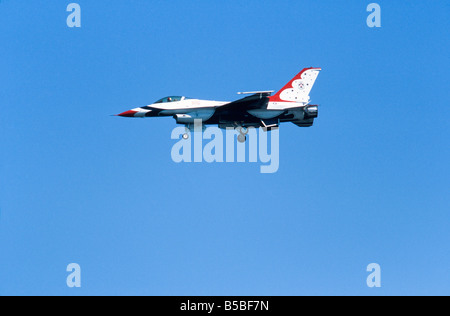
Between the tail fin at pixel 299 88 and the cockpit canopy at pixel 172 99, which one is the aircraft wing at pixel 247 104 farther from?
the cockpit canopy at pixel 172 99

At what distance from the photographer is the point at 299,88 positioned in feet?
136

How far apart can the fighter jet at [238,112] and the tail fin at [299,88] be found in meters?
0.07

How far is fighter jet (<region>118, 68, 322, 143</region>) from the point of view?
39906mm

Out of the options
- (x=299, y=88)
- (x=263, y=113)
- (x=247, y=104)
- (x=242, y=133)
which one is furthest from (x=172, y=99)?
(x=299, y=88)

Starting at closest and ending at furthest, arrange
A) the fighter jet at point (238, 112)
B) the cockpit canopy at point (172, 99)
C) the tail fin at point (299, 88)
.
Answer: the fighter jet at point (238, 112) < the cockpit canopy at point (172, 99) < the tail fin at point (299, 88)

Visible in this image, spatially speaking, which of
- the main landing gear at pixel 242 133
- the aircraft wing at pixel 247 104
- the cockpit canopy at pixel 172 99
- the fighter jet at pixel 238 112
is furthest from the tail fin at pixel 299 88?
the cockpit canopy at pixel 172 99

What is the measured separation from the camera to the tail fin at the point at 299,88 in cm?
4094

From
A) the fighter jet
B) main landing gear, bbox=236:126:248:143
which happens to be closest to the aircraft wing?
the fighter jet

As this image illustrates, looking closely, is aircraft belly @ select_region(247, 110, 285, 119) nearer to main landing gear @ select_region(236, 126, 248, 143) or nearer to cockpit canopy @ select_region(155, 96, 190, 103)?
main landing gear @ select_region(236, 126, 248, 143)

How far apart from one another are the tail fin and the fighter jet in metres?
0.07
